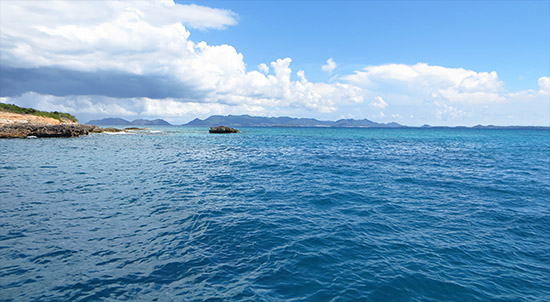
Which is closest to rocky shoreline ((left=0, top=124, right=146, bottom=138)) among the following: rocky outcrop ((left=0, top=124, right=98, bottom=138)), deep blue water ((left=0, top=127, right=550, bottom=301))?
rocky outcrop ((left=0, top=124, right=98, bottom=138))

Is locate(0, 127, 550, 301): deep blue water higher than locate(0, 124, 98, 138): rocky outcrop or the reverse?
the reverse

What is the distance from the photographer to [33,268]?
9547mm

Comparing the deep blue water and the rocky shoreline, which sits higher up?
the rocky shoreline

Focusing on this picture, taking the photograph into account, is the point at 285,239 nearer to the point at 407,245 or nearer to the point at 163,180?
the point at 407,245

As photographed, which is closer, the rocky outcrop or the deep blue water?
the deep blue water

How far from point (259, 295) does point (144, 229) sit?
25.4ft

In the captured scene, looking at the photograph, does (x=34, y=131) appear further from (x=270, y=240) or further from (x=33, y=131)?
(x=270, y=240)

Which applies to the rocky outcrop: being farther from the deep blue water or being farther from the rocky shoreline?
the deep blue water

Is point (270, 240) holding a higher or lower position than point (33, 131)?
lower

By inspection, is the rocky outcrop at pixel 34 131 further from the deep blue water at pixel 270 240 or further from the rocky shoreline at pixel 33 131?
the deep blue water at pixel 270 240

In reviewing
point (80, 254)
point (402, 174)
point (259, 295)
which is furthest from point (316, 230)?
point (402, 174)

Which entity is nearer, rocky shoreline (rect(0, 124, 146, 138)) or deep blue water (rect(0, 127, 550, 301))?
deep blue water (rect(0, 127, 550, 301))

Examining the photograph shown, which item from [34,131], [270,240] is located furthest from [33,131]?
[270,240]

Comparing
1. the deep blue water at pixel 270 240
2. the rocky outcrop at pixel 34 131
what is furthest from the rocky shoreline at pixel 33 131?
the deep blue water at pixel 270 240
